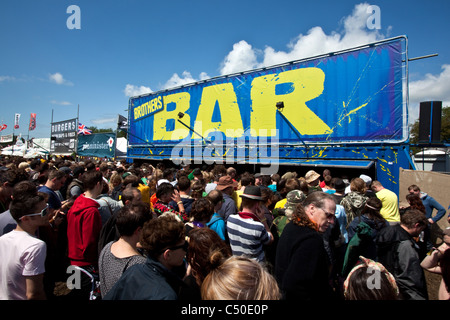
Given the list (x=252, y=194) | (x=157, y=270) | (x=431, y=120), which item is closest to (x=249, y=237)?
(x=252, y=194)

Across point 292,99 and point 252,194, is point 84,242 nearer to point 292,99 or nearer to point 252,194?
point 252,194

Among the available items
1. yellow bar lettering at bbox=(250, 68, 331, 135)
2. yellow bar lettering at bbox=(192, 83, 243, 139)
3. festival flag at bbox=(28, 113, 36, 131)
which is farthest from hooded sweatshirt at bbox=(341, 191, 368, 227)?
festival flag at bbox=(28, 113, 36, 131)

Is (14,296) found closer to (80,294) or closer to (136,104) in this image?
(80,294)

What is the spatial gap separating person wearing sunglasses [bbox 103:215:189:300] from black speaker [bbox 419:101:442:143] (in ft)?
34.0

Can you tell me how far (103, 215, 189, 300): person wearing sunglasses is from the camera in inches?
57.6

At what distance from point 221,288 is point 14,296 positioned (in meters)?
1.88

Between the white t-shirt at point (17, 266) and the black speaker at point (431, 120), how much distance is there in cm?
1115

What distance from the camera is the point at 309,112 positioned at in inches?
402

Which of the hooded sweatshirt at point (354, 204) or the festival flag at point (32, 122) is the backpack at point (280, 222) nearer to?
the hooded sweatshirt at point (354, 204)

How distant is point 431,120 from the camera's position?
28.4ft

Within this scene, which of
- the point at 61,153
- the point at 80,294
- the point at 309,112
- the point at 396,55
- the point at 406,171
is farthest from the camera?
the point at 61,153

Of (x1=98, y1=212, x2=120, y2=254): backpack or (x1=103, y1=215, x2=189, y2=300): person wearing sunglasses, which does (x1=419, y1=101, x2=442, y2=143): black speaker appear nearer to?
(x1=103, y1=215, x2=189, y2=300): person wearing sunglasses

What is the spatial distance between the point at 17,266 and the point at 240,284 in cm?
190
